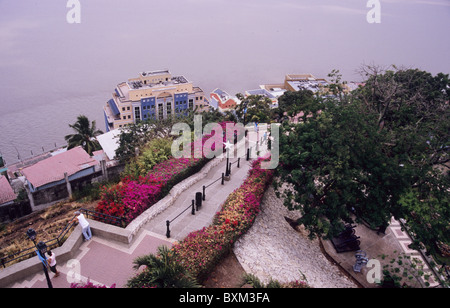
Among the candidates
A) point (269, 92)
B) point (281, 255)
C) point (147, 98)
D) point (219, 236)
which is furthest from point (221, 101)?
point (219, 236)

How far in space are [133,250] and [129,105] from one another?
4361 centimetres

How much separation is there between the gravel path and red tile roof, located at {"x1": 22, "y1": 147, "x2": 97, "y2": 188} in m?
13.7

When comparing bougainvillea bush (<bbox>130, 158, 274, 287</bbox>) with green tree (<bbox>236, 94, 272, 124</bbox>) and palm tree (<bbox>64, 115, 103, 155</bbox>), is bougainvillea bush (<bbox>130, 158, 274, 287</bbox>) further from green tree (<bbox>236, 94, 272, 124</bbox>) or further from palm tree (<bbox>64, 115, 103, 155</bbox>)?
palm tree (<bbox>64, 115, 103, 155</bbox>)

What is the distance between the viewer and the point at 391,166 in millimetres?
12859

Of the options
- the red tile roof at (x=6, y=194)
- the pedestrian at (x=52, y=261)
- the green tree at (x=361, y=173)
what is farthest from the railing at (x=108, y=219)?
the red tile roof at (x=6, y=194)

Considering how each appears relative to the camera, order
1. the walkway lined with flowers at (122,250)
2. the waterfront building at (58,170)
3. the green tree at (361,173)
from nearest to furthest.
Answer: the walkway lined with flowers at (122,250) < the green tree at (361,173) < the waterfront building at (58,170)

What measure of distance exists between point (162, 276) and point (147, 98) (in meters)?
46.2

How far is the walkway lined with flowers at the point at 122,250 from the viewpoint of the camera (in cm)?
1052

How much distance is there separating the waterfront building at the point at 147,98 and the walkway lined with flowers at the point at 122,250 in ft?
126

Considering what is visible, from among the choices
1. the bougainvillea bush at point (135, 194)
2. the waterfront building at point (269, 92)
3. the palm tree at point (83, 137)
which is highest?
the waterfront building at point (269, 92)

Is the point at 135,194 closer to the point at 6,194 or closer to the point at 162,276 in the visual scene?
the point at 162,276

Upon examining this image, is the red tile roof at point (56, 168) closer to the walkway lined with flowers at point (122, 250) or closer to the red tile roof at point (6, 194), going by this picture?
the red tile roof at point (6, 194)

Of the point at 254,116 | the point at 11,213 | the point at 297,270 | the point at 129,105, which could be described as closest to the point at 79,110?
the point at 129,105

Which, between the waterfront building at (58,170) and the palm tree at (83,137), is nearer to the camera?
the waterfront building at (58,170)
